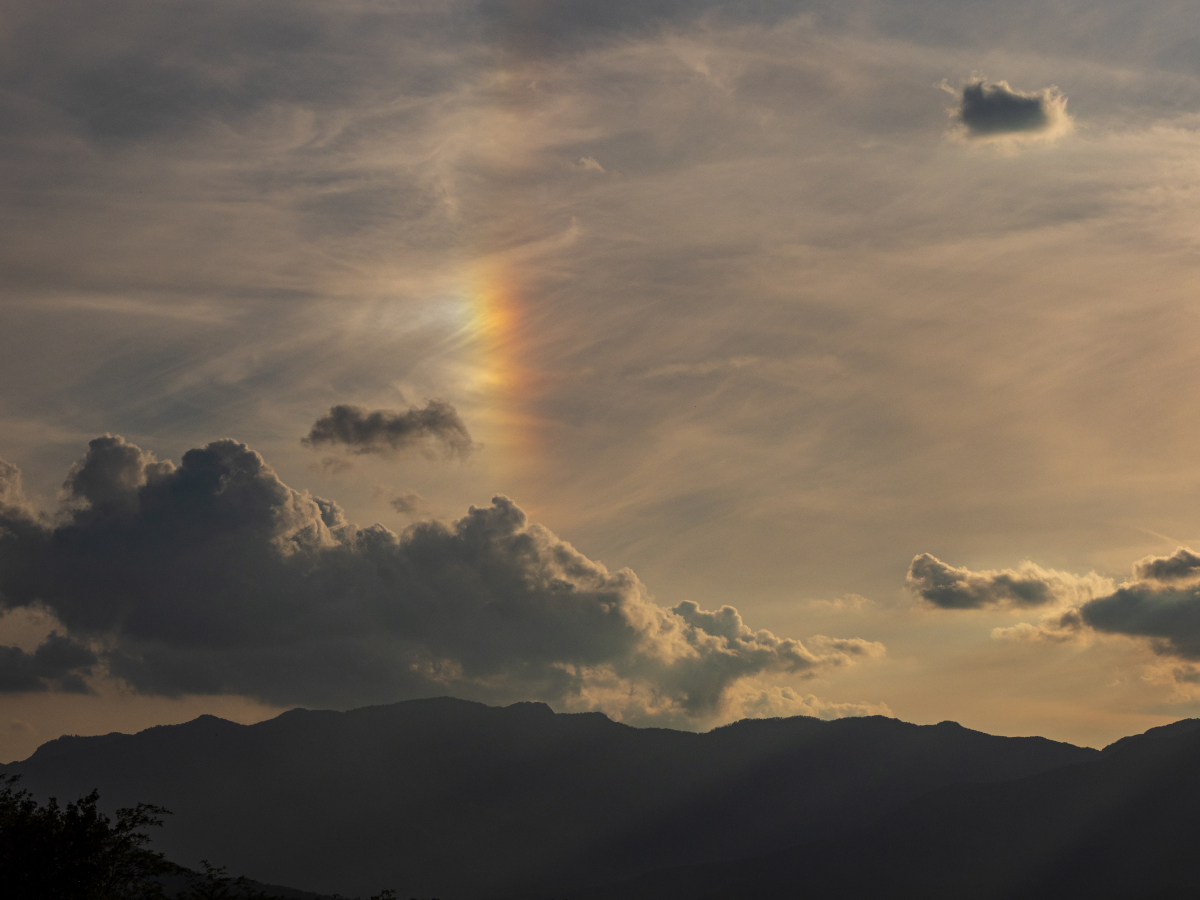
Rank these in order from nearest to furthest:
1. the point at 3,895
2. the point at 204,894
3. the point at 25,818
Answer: the point at 3,895 → the point at 25,818 → the point at 204,894

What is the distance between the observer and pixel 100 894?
8175cm

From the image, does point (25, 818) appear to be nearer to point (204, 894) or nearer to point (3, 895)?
point (3, 895)

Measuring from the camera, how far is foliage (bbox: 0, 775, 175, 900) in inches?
3177

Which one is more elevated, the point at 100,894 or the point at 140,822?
the point at 140,822

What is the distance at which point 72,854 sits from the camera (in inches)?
3219

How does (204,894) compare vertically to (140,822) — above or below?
below

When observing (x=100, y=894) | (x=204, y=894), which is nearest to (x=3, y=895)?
(x=100, y=894)

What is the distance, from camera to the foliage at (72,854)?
265 ft

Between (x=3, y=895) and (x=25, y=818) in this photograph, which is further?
(x=25, y=818)

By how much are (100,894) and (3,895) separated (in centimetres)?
697

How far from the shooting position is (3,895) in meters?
80.0

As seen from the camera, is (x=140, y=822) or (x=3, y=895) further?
(x=140, y=822)

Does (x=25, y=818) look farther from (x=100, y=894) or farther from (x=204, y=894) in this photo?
(x=204, y=894)

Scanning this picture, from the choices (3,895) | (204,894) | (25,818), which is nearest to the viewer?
(3,895)
